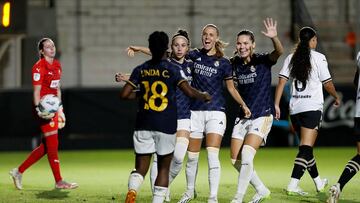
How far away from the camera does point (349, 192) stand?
44.7 feet

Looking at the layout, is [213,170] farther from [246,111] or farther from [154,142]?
[154,142]

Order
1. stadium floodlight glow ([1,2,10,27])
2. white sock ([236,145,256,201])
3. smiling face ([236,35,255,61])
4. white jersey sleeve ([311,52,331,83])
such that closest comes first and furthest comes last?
white sock ([236,145,256,201]) < smiling face ([236,35,255,61]) < white jersey sleeve ([311,52,331,83]) < stadium floodlight glow ([1,2,10,27])

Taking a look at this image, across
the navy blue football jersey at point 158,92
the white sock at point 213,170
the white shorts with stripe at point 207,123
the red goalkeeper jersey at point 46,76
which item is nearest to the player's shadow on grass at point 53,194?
the red goalkeeper jersey at point 46,76

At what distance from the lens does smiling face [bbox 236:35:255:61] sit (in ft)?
40.5

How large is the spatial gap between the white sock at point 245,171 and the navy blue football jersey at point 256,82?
525 millimetres

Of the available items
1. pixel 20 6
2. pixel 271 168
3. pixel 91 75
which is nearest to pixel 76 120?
pixel 91 75

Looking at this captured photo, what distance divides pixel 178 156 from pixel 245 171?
906 millimetres

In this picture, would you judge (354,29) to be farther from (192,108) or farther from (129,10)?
(192,108)

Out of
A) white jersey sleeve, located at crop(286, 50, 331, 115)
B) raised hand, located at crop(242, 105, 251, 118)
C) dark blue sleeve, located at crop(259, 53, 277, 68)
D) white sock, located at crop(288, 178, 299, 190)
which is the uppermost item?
dark blue sleeve, located at crop(259, 53, 277, 68)

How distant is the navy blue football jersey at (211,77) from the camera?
489 inches

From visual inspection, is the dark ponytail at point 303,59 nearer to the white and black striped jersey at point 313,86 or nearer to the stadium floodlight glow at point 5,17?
the white and black striped jersey at point 313,86

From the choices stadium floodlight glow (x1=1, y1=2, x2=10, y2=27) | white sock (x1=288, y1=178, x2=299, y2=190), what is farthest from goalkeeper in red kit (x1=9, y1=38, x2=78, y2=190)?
white sock (x1=288, y1=178, x2=299, y2=190)

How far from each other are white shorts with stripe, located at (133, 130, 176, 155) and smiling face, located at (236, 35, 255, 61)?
2139 millimetres

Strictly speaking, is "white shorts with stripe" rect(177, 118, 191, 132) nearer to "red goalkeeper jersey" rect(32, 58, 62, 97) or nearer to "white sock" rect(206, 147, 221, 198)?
"white sock" rect(206, 147, 221, 198)
